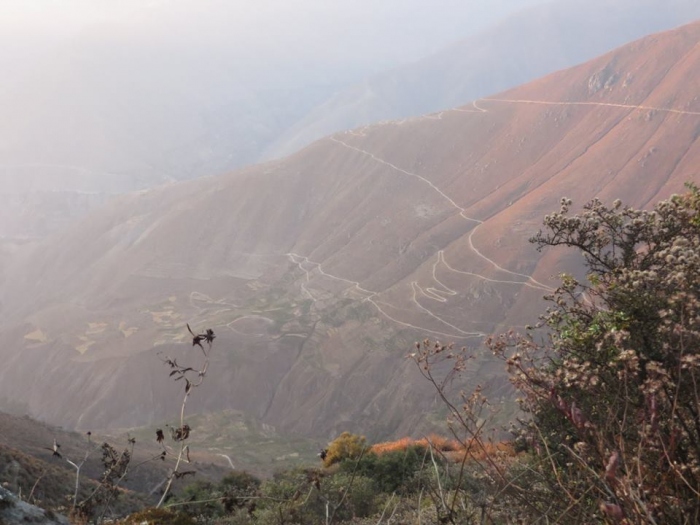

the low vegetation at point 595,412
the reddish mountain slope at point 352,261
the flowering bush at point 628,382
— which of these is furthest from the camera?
the reddish mountain slope at point 352,261

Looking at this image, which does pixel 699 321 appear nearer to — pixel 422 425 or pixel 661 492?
pixel 661 492

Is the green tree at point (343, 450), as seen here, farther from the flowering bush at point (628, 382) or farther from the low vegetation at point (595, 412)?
the flowering bush at point (628, 382)

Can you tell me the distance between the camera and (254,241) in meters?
Result: 91.1

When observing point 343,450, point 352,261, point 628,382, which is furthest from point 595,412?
point 352,261

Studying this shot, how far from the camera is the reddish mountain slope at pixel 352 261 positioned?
196 feet

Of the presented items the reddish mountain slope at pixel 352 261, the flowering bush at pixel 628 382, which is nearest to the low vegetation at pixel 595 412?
the flowering bush at pixel 628 382

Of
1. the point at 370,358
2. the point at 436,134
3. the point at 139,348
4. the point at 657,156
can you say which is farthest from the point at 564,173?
the point at 139,348

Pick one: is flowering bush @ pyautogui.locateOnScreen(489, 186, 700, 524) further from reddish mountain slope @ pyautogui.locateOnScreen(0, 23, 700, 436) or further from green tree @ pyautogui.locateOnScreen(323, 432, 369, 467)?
reddish mountain slope @ pyautogui.locateOnScreen(0, 23, 700, 436)

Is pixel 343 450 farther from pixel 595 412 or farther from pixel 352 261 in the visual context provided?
pixel 352 261

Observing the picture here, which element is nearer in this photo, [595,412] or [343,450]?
[595,412]

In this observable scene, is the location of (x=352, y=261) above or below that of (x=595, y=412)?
below

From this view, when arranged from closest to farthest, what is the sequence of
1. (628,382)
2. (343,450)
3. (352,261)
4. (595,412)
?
(628,382), (595,412), (343,450), (352,261)

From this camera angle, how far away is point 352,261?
76.6 metres

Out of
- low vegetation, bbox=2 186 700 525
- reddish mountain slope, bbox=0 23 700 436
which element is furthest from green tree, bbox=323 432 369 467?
reddish mountain slope, bbox=0 23 700 436
